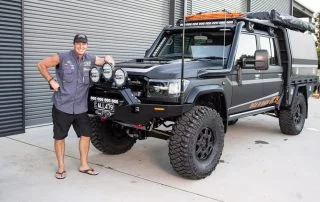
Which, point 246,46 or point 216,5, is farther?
point 216,5

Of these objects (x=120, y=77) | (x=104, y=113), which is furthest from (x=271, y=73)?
(x=104, y=113)

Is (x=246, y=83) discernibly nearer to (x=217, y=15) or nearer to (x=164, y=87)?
(x=217, y=15)

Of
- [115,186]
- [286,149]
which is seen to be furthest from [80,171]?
[286,149]

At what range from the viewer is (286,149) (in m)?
6.56

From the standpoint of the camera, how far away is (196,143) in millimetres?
4730

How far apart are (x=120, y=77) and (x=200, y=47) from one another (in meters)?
1.78

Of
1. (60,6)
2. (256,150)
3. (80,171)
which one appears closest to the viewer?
(80,171)

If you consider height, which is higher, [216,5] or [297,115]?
[216,5]

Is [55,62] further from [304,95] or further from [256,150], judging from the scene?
[304,95]

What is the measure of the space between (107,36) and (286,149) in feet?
15.2

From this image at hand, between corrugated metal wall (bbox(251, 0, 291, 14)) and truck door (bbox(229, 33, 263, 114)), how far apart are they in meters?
10.2

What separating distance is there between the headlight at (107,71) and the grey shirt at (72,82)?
18 cm

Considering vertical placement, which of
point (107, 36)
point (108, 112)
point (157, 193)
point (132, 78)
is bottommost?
point (157, 193)

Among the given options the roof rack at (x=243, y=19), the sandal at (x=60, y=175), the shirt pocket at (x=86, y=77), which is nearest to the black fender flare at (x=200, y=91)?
the shirt pocket at (x=86, y=77)
